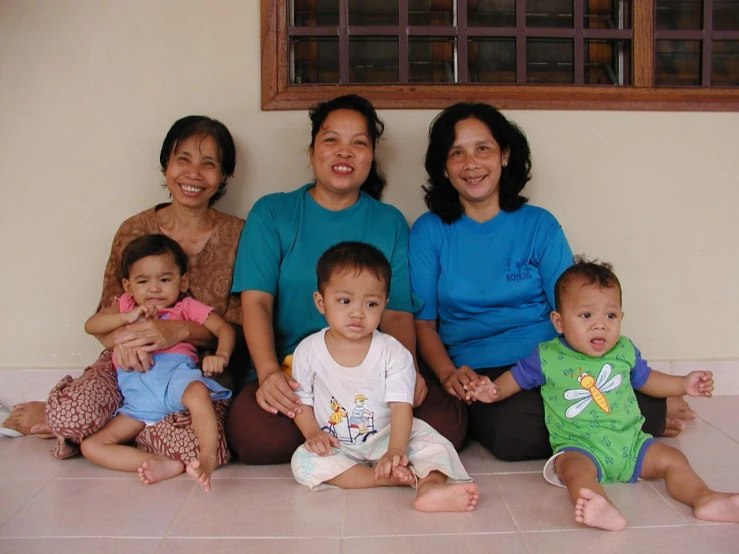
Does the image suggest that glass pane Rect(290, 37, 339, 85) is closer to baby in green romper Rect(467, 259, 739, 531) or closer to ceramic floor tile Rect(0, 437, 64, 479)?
baby in green romper Rect(467, 259, 739, 531)

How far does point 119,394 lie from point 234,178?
→ 0.97 m

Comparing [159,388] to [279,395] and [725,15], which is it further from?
[725,15]

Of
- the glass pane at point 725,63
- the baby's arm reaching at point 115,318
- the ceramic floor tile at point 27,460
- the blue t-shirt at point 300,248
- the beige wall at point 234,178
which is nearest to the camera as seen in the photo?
the ceramic floor tile at point 27,460

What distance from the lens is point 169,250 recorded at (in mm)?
2418

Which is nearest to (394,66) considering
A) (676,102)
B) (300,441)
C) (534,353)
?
(676,102)

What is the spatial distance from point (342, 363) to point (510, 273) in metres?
0.76

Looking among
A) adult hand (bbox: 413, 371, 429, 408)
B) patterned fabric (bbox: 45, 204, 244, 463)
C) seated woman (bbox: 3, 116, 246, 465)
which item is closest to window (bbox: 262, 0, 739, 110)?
seated woman (bbox: 3, 116, 246, 465)

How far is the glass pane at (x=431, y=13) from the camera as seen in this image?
9.20 feet

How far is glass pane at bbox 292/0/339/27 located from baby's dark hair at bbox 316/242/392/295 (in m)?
1.12

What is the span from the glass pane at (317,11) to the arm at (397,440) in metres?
1.55

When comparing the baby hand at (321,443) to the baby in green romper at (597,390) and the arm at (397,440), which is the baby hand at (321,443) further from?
the baby in green romper at (597,390)

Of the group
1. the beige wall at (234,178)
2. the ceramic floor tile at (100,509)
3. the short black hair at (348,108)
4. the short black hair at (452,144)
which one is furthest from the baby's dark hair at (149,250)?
the short black hair at (452,144)

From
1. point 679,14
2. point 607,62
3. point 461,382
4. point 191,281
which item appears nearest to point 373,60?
point 607,62

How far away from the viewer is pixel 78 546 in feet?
5.69
